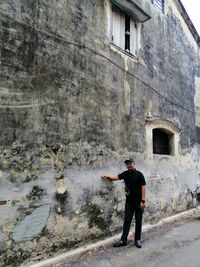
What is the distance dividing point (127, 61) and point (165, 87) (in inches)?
80.8

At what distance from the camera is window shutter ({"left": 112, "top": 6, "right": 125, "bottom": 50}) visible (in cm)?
Result: 711

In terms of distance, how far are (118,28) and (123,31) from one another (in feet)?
0.75

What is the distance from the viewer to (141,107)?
7605mm

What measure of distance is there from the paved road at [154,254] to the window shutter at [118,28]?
4549 mm

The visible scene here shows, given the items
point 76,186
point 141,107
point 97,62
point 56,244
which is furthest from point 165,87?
point 56,244

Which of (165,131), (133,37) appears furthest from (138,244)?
(133,37)

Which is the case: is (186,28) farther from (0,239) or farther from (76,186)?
(0,239)

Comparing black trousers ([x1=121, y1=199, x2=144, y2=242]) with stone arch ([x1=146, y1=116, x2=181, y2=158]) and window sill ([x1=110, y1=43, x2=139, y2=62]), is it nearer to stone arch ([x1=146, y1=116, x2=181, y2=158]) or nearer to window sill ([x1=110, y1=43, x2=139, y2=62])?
stone arch ([x1=146, y1=116, x2=181, y2=158])

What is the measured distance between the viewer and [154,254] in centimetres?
534

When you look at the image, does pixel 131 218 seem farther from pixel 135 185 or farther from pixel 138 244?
pixel 135 185

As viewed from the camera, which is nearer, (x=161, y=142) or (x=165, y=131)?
(x=161, y=142)

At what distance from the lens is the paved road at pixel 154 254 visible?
16.1ft

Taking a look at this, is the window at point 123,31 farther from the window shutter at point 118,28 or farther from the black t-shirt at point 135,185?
the black t-shirt at point 135,185

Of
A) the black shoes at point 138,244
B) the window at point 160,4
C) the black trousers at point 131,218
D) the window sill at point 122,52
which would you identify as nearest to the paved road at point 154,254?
the black shoes at point 138,244
